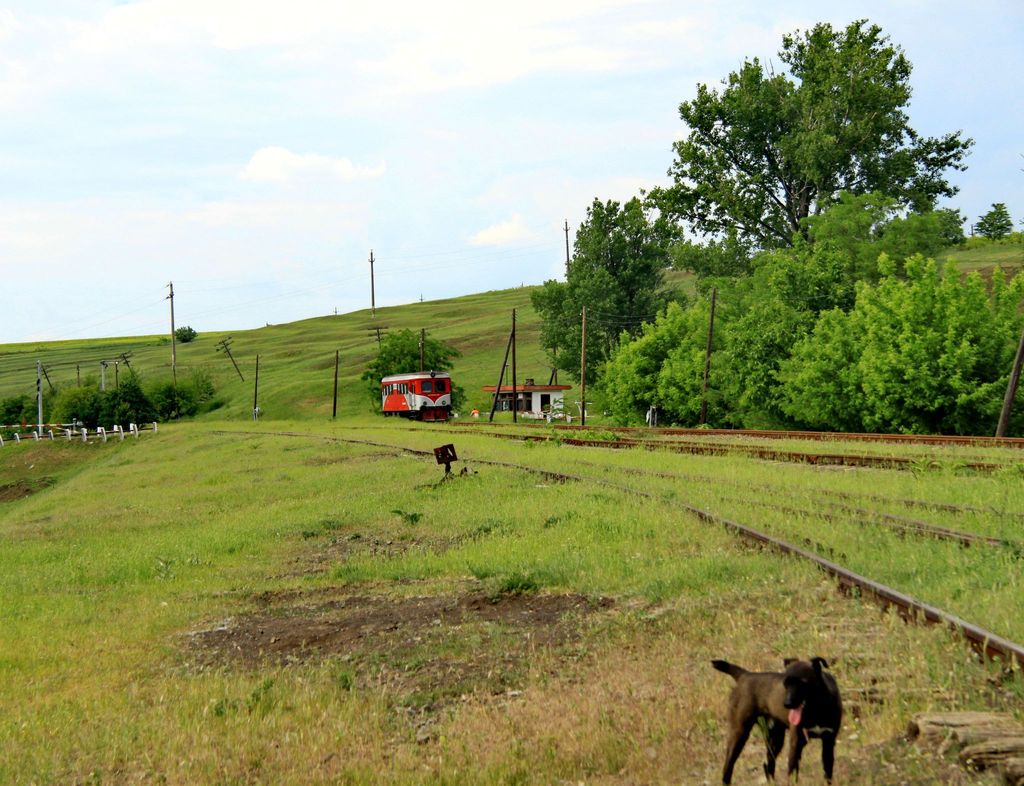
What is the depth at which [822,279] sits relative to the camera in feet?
152

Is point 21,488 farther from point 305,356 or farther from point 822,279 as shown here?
point 305,356

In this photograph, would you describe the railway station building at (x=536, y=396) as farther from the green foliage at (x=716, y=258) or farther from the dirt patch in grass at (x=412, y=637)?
the dirt patch in grass at (x=412, y=637)

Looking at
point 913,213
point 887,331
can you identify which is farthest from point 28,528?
point 913,213

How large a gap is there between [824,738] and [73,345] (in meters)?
201

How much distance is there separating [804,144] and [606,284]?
22978 millimetres

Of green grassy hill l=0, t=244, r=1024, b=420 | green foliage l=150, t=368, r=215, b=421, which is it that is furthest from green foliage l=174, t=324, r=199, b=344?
green foliage l=150, t=368, r=215, b=421

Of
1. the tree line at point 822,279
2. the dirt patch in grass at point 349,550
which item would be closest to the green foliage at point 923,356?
the tree line at point 822,279

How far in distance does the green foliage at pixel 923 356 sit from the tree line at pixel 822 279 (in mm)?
63

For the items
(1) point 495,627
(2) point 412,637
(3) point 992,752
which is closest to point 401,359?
(2) point 412,637

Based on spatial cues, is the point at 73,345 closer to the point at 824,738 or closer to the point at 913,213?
the point at 913,213

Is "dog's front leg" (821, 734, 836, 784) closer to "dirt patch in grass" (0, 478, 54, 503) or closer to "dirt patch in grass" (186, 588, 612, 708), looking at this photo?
"dirt patch in grass" (186, 588, 612, 708)

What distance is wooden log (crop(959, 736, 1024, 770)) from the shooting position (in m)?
4.48

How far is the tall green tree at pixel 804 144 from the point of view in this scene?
181 feet

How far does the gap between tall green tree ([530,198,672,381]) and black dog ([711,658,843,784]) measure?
7013 cm
